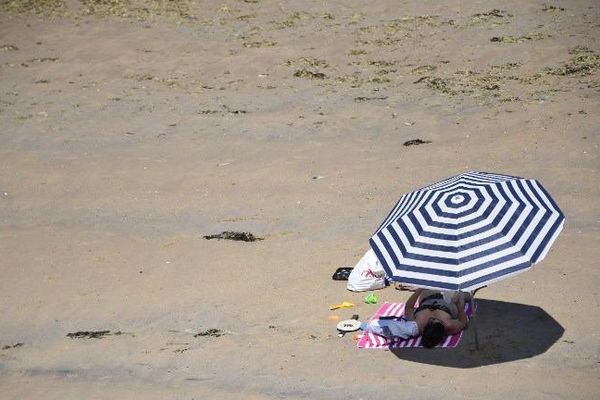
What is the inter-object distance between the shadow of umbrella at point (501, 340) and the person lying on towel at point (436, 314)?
0.45ft

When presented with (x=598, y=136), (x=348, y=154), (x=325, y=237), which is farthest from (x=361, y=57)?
(x=325, y=237)

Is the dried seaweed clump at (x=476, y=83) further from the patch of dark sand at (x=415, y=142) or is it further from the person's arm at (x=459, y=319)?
the person's arm at (x=459, y=319)

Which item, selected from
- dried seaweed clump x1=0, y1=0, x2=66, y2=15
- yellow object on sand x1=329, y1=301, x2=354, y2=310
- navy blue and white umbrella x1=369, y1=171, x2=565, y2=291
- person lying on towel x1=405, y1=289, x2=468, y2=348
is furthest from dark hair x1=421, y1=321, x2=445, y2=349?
dried seaweed clump x1=0, y1=0, x2=66, y2=15

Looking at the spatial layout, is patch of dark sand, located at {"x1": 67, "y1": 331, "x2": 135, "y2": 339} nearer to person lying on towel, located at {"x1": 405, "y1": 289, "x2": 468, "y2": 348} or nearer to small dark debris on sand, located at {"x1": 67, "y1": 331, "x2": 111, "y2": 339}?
small dark debris on sand, located at {"x1": 67, "y1": 331, "x2": 111, "y2": 339}

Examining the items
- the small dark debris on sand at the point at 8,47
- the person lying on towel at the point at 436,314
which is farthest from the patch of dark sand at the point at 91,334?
the small dark debris on sand at the point at 8,47

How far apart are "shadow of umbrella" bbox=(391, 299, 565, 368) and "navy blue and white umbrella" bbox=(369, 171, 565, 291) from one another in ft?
3.62

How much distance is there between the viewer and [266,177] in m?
13.3

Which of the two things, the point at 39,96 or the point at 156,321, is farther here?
the point at 39,96

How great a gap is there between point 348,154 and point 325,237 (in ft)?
8.90

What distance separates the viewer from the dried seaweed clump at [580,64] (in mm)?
15414

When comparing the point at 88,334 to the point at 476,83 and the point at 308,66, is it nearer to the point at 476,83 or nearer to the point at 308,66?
the point at 476,83

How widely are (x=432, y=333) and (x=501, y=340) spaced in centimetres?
70

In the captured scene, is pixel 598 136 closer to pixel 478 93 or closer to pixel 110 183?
pixel 478 93

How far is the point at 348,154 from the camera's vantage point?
1384 cm
